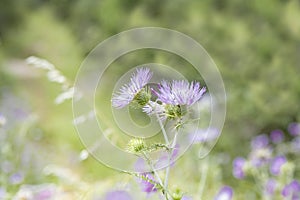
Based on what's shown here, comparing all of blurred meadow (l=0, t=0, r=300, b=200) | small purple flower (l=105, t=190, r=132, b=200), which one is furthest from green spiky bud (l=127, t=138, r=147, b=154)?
blurred meadow (l=0, t=0, r=300, b=200)

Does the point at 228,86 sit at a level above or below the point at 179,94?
above

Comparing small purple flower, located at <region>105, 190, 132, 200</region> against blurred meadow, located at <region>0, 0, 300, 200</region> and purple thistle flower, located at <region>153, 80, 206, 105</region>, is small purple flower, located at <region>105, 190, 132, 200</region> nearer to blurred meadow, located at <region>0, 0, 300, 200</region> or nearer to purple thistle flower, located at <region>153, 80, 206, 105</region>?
purple thistle flower, located at <region>153, 80, 206, 105</region>

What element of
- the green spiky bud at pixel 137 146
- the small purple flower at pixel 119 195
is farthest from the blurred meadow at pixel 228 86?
the green spiky bud at pixel 137 146

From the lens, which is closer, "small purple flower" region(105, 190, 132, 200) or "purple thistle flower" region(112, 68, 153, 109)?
"purple thistle flower" region(112, 68, 153, 109)

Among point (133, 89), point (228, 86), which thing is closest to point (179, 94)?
point (133, 89)

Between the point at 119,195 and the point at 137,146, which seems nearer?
the point at 137,146

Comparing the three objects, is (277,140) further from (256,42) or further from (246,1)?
(246,1)

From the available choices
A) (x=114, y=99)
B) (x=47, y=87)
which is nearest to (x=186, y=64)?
(x=47, y=87)

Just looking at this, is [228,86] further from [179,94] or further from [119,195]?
[179,94]

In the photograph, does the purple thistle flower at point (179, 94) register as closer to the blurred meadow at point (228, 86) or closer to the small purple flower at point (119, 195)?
the small purple flower at point (119, 195)
